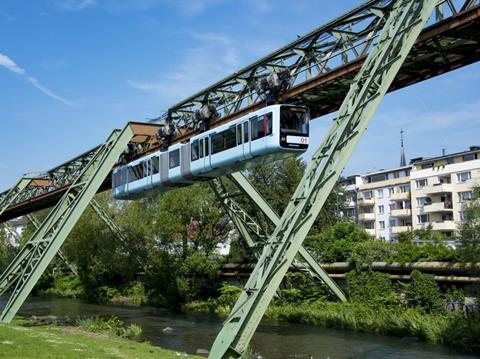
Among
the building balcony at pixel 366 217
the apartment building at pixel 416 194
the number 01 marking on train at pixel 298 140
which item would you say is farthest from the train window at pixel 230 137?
the building balcony at pixel 366 217

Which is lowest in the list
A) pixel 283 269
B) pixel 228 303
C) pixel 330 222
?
pixel 228 303

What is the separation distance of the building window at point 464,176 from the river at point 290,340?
166 feet

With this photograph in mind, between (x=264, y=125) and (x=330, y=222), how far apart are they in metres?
41.0

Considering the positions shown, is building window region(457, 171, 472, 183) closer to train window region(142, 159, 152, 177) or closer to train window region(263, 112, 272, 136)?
train window region(142, 159, 152, 177)

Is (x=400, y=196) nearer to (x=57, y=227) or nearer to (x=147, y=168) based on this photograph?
(x=147, y=168)

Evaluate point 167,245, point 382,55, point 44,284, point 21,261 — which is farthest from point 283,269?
point 44,284

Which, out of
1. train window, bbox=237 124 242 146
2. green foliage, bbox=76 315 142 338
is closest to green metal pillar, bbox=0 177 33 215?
green foliage, bbox=76 315 142 338

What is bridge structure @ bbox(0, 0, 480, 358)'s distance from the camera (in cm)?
1783

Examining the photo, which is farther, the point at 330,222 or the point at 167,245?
the point at 330,222

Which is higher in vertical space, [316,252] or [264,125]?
[264,125]

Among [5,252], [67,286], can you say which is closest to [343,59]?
[67,286]

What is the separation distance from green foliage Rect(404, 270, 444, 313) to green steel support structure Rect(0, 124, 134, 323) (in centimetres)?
1766

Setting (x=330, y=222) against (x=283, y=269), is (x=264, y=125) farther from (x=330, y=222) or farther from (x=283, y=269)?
(x=330, y=222)

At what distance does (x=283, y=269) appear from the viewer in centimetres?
1777
